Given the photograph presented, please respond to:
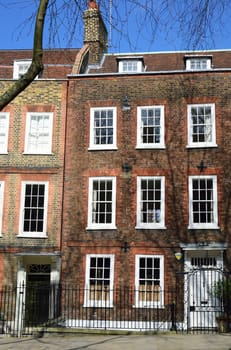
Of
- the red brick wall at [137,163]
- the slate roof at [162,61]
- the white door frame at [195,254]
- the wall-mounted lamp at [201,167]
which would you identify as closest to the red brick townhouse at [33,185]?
the red brick wall at [137,163]

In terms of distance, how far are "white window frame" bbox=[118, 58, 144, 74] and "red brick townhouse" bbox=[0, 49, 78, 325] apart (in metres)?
3.74

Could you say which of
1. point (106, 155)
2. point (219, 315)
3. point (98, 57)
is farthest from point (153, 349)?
point (98, 57)

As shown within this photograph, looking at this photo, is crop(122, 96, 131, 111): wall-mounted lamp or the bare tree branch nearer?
the bare tree branch

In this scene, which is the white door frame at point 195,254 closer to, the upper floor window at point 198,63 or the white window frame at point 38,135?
the white window frame at point 38,135

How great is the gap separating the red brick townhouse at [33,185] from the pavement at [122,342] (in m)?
4.43

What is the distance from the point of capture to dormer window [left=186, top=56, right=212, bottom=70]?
945 inches

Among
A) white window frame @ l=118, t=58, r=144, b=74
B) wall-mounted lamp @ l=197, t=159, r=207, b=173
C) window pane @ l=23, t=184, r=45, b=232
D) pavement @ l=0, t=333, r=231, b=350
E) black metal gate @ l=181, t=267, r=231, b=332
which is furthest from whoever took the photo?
white window frame @ l=118, t=58, r=144, b=74

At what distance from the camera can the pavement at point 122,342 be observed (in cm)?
1397

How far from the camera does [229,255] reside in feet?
63.7

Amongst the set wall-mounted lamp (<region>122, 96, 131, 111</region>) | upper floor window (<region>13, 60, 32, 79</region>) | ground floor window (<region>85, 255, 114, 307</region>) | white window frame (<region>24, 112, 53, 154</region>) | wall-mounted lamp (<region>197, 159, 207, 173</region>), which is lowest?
ground floor window (<region>85, 255, 114, 307</region>)

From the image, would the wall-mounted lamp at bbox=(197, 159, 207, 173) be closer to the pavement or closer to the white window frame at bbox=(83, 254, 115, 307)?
the white window frame at bbox=(83, 254, 115, 307)

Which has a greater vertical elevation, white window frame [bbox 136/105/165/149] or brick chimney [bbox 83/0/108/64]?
brick chimney [bbox 83/0/108/64]

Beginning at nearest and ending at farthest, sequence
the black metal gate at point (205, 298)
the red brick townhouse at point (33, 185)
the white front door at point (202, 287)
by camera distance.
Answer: the black metal gate at point (205, 298) < the white front door at point (202, 287) < the red brick townhouse at point (33, 185)

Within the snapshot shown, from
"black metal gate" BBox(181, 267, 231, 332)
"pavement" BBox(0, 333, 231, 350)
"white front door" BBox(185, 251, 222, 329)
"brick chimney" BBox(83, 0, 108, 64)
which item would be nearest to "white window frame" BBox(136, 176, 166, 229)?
"white front door" BBox(185, 251, 222, 329)
